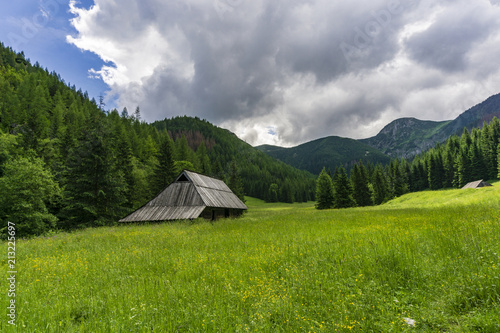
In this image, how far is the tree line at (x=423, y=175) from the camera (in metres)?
61.3

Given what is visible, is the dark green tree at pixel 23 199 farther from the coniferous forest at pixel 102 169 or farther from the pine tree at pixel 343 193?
the pine tree at pixel 343 193

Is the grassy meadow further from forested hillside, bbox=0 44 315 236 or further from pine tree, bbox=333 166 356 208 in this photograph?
pine tree, bbox=333 166 356 208

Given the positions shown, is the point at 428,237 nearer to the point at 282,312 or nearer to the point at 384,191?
the point at 282,312

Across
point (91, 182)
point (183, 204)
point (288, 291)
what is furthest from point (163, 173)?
point (288, 291)

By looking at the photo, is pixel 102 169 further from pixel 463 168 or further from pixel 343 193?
pixel 463 168

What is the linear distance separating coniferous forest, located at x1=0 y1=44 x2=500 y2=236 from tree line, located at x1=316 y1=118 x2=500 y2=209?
0.26 meters

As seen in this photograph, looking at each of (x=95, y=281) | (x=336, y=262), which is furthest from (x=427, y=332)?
(x=95, y=281)

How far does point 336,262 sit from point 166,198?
23.5 m

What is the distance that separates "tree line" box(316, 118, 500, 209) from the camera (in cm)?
6134

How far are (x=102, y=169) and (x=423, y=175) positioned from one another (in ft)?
408

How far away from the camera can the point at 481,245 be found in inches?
236

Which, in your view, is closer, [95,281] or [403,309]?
[403,309]

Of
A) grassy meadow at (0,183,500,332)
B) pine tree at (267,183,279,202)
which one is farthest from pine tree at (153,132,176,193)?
pine tree at (267,183,279,202)

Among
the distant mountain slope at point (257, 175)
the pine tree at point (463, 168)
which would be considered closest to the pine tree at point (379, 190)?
the pine tree at point (463, 168)
